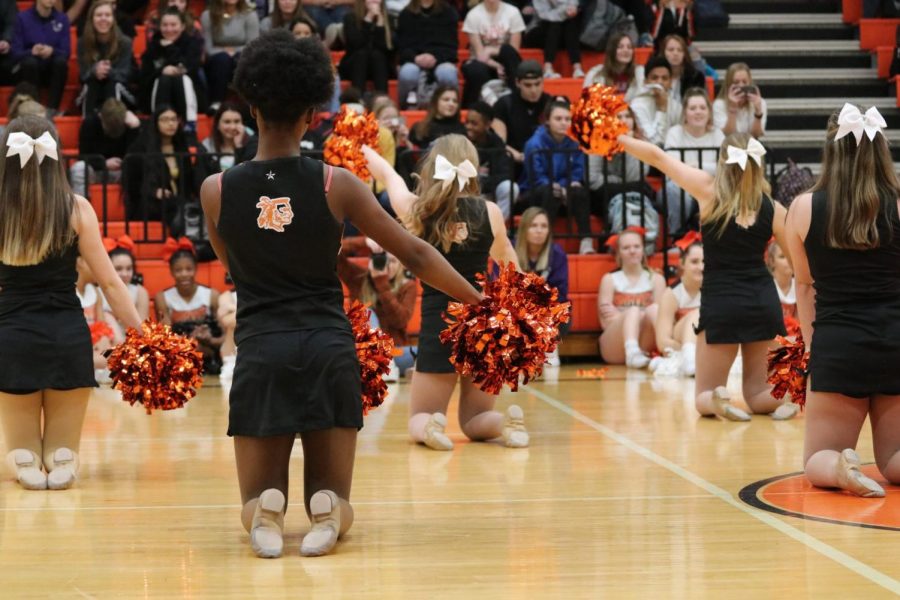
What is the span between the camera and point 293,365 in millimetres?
4078

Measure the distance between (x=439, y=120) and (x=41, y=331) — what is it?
6672mm

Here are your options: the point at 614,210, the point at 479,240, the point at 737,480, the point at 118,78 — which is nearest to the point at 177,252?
the point at 118,78

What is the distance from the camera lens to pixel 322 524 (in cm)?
414

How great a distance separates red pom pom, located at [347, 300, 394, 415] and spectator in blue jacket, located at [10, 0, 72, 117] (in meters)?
8.72

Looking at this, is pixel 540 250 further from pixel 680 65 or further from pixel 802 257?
pixel 802 257

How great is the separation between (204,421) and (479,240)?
7.04 ft

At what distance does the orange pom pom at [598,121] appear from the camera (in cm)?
637

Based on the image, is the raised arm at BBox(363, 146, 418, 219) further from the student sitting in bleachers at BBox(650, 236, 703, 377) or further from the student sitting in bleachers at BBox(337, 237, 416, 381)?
the student sitting in bleachers at BBox(650, 236, 703, 377)

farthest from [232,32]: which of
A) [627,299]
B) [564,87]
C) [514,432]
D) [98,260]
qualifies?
[98,260]

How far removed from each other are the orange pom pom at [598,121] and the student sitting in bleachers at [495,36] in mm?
6375

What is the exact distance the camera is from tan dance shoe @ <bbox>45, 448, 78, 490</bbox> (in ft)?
17.8

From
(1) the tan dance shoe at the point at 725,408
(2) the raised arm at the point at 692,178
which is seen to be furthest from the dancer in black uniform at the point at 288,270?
(1) the tan dance shoe at the point at 725,408

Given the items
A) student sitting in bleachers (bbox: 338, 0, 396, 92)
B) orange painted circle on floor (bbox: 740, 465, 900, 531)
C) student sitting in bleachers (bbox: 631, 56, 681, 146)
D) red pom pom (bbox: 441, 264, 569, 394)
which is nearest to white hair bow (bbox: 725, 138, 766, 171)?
orange painted circle on floor (bbox: 740, 465, 900, 531)

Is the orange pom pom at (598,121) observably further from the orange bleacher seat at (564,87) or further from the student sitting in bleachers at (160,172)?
the orange bleacher seat at (564,87)
